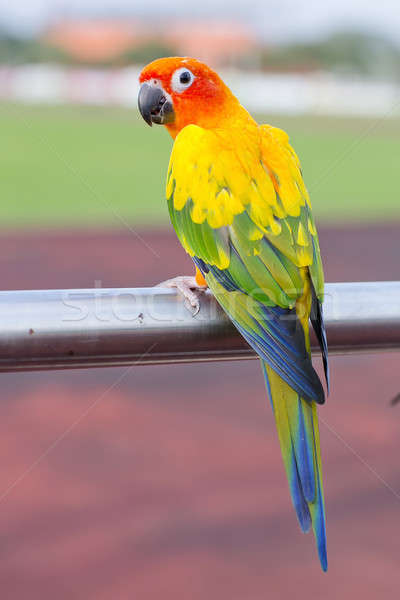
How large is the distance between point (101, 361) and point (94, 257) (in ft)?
25.2

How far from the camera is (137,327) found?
2.41ft

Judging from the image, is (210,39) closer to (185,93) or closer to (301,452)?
(185,93)

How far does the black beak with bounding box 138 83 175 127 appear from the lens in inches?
56.2

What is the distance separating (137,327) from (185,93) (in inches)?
31.8

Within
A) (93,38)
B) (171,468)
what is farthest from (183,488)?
(93,38)

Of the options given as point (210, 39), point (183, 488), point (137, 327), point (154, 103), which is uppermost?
point (210, 39)

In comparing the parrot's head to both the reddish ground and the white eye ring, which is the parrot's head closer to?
the white eye ring

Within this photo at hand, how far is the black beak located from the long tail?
0.70 m

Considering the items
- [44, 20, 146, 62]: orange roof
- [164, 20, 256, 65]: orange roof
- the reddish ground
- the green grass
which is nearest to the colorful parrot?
the reddish ground

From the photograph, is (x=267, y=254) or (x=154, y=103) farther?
(x=154, y=103)

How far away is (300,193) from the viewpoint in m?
1.21

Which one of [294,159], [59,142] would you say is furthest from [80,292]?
[59,142]

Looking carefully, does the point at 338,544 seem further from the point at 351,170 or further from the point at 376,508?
the point at 351,170

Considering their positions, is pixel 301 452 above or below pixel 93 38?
below
